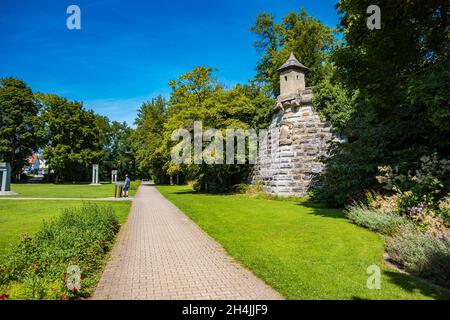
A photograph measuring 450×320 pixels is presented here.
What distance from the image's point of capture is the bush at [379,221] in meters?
9.12

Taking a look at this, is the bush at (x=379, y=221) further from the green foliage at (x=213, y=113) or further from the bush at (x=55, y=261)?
the green foliage at (x=213, y=113)

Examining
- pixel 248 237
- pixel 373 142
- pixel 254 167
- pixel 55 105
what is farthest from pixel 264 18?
pixel 55 105

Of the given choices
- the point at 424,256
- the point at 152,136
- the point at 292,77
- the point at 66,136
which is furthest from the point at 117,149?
the point at 424,256

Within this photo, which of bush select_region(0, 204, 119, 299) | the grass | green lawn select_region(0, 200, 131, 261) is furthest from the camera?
the grass

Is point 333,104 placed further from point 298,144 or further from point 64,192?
point 64,192

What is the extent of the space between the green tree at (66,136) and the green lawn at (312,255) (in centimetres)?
4750

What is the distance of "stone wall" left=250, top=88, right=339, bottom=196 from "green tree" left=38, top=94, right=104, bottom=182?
4306 cm

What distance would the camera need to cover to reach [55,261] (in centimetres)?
545

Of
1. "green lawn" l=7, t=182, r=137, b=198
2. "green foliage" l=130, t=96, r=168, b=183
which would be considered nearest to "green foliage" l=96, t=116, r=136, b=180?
"green foliage" l=130, t=96, r=168, b=183

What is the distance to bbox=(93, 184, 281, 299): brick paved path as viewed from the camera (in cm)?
480

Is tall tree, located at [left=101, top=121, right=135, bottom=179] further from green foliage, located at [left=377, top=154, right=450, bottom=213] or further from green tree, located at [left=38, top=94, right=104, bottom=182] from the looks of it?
green foliage, located at [left=377, top=154, right=450, bottom=213]

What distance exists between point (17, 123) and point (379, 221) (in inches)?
2311

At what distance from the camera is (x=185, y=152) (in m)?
25.5
